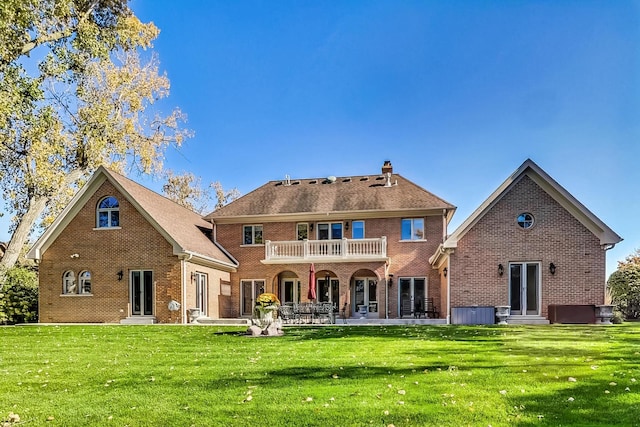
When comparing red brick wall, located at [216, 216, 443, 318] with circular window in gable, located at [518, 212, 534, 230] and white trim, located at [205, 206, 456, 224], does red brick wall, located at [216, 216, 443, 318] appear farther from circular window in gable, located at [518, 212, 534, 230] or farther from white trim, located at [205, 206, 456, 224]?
circular window in gable, located at [518, 212, 534, 230]

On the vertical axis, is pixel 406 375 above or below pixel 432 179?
below

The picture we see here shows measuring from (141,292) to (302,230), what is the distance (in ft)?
28.3

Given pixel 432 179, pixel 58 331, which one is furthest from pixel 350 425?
pixel 432 179

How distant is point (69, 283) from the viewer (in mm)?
20828

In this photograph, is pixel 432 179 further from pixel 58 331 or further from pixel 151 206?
pixel 58 331

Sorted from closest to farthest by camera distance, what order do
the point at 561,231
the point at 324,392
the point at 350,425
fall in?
the point at 350,425 < the point at 324,392 < the point at 561,231

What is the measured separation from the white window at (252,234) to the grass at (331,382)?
13.5m

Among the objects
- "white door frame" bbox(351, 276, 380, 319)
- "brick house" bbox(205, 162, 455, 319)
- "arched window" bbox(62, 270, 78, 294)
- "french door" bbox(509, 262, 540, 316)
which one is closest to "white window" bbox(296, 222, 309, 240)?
"brick house" bbox(205, 162, 455, 319)

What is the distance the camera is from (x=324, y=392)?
641cm

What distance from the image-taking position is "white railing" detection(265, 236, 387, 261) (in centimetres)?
2345

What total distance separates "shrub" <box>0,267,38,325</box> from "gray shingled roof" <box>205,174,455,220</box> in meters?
9.03

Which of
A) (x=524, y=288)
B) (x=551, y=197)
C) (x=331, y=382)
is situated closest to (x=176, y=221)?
(x=524, y=288)

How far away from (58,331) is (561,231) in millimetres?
18349

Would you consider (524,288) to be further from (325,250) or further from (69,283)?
(69,283)
